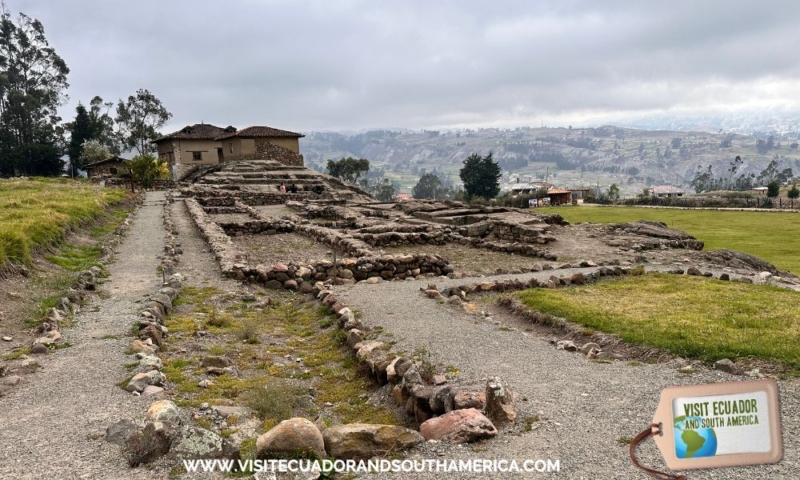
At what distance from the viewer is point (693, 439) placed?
2047 mm

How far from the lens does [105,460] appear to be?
13.3 ft

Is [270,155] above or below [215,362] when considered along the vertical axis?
above

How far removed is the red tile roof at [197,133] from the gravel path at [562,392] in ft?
191

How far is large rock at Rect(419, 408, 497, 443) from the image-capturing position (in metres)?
4.37

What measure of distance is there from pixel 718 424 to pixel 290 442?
9.85 ft

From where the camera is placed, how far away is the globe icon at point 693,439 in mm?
2016

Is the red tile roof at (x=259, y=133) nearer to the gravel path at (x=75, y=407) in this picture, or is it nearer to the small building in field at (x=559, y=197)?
the small building in field at (x=559, y=197)

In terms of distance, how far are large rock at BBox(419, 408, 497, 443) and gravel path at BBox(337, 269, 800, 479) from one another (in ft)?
0.30

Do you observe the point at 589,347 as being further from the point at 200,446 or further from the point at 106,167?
the point at 106,167

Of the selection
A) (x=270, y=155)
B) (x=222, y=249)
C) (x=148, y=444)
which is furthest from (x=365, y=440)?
(x=270, y=155)

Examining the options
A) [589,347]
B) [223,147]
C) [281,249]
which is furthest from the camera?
[223,147]

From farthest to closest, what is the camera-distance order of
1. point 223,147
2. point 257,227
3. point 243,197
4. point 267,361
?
point 223,147 → point 243,197 → point 257,227 → point 267,361

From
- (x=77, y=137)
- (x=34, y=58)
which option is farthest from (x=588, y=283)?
(x=34, y=58)

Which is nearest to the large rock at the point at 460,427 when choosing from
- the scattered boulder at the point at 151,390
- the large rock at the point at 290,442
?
the large rock at the point at 290,442
